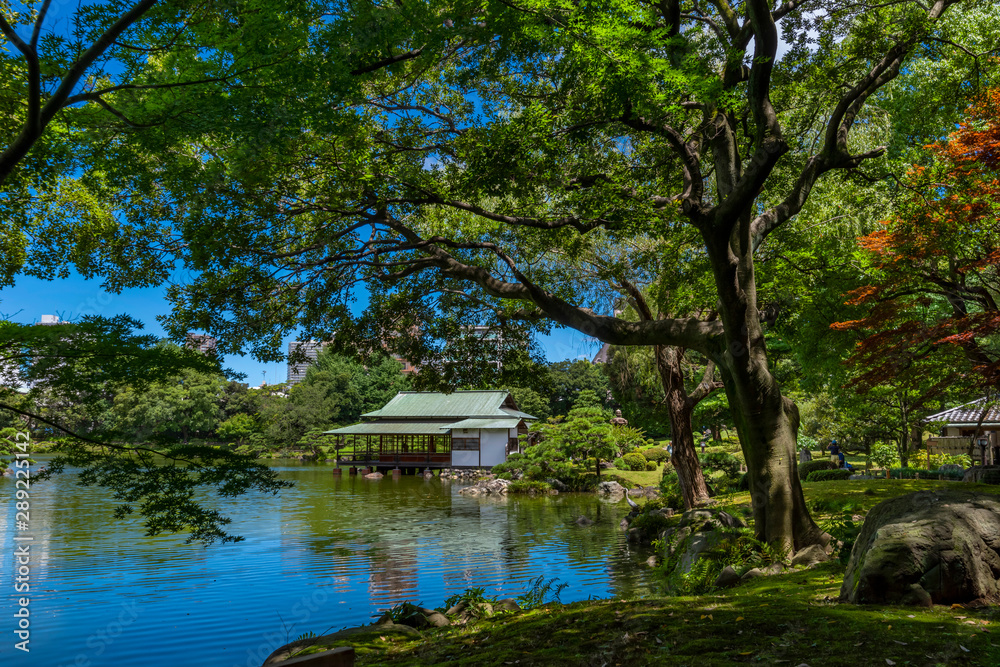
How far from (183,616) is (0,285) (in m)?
4.46

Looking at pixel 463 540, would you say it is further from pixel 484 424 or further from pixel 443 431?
pixel 443 431

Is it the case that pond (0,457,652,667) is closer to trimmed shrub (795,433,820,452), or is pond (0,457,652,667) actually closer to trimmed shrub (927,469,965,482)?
trimmed shrub (927,469,965,482)

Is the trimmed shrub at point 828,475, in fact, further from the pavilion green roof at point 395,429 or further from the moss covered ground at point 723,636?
the pavilion green roof at point 395,429

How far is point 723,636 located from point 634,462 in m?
24.3

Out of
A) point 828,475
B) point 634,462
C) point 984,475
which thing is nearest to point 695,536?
point 984,475

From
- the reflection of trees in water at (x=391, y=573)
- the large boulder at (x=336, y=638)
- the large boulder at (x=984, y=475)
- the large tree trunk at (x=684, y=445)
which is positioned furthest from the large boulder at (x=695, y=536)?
the large boulder at (x=984, y=475)

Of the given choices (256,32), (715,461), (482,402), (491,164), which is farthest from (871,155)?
(482,402)

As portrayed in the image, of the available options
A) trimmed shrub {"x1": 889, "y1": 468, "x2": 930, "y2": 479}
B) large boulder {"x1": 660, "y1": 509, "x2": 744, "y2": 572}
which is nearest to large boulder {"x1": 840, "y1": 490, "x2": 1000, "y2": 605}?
large boulder {"x1": 660, "y1": 509, "x2": 744, "y2": 572}

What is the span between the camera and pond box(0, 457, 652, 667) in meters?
6.93

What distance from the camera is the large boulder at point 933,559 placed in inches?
164

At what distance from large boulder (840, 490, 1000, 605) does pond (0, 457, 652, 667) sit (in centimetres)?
379

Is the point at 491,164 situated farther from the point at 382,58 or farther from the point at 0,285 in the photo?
the point at 0,285

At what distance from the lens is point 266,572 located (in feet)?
33.1

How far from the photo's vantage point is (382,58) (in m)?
6.41
